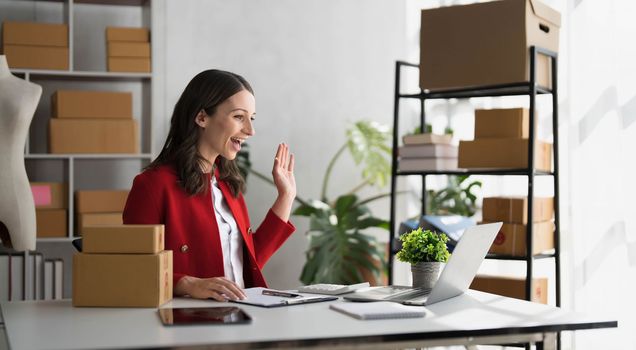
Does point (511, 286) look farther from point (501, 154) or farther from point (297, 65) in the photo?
point (297, 65)

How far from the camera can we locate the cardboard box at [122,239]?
2.19 metres

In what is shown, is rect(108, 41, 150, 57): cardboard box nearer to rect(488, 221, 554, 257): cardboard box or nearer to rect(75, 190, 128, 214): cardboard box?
rect(75, 190, 128, 214): cardboard box

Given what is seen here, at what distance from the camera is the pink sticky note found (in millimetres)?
4508

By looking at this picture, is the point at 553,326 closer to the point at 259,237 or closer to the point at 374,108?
the point at 259,237

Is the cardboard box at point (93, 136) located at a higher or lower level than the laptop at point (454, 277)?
higher

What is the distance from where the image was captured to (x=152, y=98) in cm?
469

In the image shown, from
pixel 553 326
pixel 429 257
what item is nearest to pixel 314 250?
pixel 429 257

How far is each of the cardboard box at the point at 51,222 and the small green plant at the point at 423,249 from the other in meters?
2.56

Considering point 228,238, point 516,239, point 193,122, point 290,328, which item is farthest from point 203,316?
point 516,239

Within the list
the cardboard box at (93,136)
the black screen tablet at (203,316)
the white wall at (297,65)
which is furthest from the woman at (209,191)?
the white wall at (297,65)

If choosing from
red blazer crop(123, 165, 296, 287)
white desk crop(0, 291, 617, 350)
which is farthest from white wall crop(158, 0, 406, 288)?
white desk crop(0, 291, 617, 350)

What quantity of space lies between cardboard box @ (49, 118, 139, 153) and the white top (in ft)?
6.17

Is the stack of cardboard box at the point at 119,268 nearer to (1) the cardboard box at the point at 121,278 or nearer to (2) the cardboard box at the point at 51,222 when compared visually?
(1) the cardboard box at the point at 121,278

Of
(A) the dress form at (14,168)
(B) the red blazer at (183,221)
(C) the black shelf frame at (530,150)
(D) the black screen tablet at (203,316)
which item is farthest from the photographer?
(C) the black shelf frame at (530,150)
